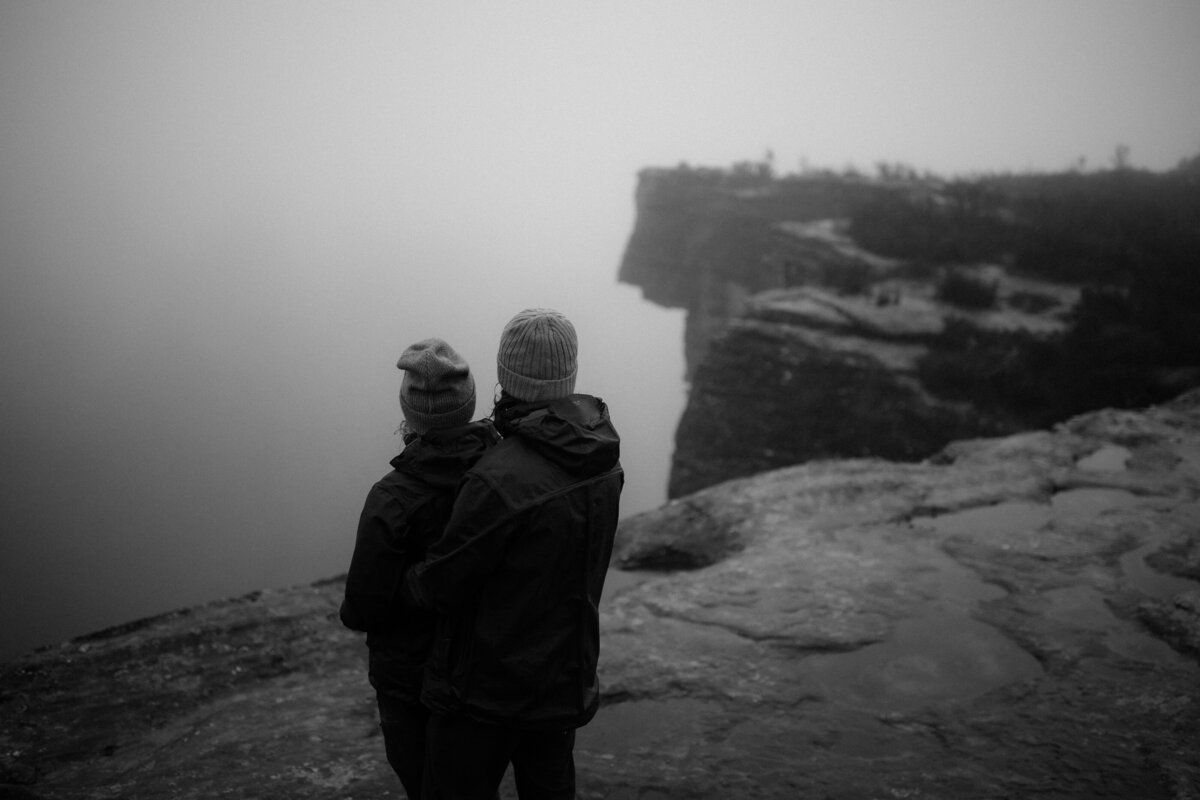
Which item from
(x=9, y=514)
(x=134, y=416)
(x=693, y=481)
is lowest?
(x=9, y=514)

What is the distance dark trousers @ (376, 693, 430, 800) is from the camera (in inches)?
83.6

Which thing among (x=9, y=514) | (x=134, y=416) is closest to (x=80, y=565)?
(x=9, y=514)

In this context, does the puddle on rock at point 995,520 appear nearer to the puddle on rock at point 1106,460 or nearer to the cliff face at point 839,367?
the puddle on rock at point 1106,460

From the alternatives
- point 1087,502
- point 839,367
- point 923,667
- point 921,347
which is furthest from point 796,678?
point 921,347

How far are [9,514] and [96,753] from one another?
135ft

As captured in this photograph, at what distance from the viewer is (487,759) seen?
191cm

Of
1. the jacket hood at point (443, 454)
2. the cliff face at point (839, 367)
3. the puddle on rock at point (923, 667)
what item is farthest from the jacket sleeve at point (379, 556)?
the cliff face at point (839, 367)

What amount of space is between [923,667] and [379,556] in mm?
3211

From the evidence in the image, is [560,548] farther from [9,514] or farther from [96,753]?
[9,514]

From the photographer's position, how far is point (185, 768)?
9.92 ft

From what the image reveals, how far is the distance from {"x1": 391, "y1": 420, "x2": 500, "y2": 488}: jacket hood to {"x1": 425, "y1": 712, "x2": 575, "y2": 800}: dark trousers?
659 millimetres

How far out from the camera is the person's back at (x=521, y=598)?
180cm

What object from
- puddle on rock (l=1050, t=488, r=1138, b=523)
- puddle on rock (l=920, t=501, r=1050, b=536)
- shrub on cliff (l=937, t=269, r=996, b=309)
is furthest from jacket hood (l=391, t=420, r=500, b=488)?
shrub on cliff (l=937, t=269, r=996, b=309)

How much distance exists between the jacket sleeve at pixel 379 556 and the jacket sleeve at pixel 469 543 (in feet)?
0.57
